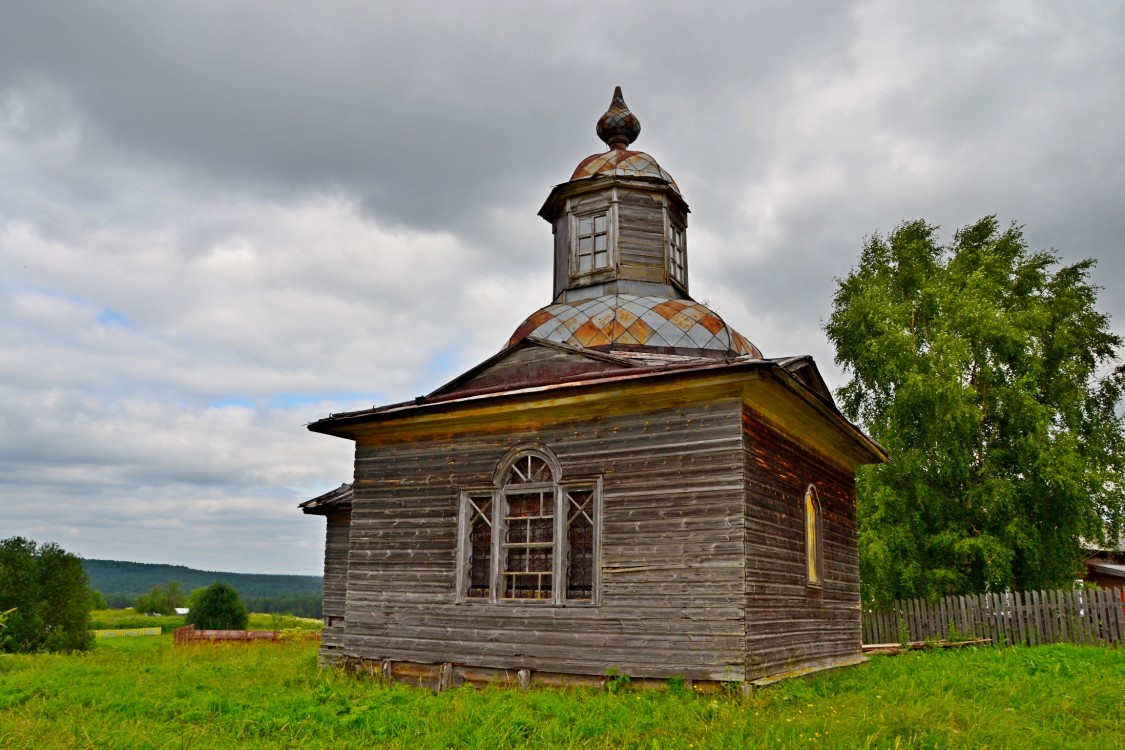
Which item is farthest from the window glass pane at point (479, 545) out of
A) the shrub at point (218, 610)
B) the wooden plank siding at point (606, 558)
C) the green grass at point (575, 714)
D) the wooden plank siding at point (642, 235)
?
the shrub at point (218, 610)

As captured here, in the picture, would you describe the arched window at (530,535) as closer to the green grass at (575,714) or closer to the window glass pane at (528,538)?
the window glass pane at (528,538)

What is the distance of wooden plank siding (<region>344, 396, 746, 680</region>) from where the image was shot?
31.8 ft

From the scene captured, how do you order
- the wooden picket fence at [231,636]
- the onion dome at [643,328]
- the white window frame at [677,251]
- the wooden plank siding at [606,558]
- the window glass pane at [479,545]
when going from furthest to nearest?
the wooden picket fence at [231,636] → the white window frame at [677,251] → the onion dome at [643,328] → the window glass pane at [479,545] → the wooden plank siding at [606,558]

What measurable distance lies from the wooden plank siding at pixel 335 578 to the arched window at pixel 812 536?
8.70 meters

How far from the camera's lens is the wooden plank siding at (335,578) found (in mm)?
16516

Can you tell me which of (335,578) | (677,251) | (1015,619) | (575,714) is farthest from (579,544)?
(1015,619)

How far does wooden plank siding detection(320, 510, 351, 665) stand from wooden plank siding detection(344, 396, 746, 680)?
4525 mm

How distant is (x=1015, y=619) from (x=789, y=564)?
991cm

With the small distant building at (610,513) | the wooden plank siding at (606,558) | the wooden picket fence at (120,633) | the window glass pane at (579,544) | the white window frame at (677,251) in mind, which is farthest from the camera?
the wooden picket fence at (120,633)

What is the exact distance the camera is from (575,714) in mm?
8445

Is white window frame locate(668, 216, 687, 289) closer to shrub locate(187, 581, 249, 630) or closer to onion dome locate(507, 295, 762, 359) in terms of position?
onion dome locate(507, 295, 762, 359)

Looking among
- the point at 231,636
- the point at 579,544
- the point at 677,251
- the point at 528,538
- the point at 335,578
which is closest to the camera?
the point at 579,544

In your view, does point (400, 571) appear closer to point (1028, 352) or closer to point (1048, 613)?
point (1048, 613)

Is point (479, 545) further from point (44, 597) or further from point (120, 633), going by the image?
point (120, 633)
